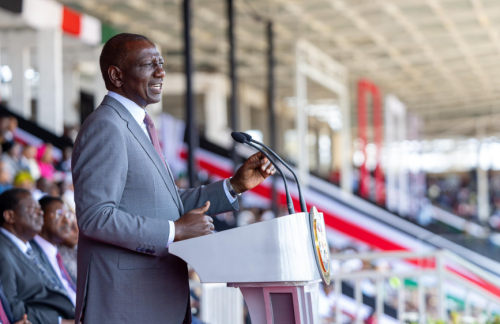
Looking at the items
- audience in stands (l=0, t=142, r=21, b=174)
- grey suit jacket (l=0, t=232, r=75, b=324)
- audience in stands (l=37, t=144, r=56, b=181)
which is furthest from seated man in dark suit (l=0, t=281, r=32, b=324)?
audience in stands (l=37, t=144, r=56, b=181)

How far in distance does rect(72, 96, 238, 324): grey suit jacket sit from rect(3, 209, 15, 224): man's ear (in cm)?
141

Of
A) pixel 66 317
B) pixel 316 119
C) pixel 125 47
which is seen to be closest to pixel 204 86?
pixel 316 119

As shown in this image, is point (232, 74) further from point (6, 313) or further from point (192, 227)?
point (192, 227)

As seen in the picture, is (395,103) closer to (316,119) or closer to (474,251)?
(474,251)

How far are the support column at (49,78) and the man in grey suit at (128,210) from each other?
8335 millimetres

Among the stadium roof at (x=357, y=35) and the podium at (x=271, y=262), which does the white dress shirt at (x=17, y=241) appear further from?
the stadium roof at (x=357, y=35)

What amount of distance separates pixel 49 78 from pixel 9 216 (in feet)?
23.9

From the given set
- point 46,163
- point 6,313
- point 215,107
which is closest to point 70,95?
point 46,163

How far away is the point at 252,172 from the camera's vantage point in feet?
6.82

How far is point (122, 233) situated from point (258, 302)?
1.30ft

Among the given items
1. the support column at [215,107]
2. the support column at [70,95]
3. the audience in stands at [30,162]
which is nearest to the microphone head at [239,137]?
the audience in stands at [30,162]

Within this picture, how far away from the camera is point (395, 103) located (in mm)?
18750

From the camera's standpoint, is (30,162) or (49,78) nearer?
(30,162)

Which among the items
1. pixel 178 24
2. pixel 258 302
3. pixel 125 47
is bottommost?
pixel 258 302
